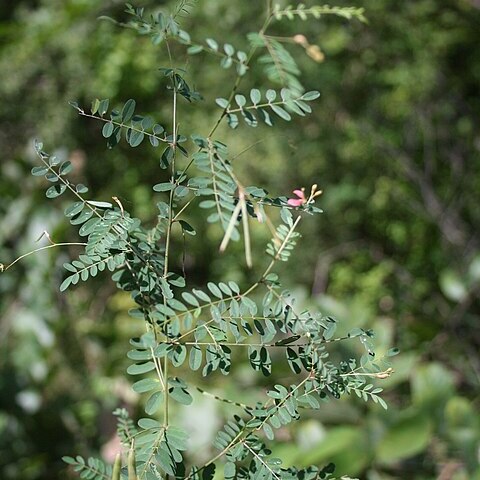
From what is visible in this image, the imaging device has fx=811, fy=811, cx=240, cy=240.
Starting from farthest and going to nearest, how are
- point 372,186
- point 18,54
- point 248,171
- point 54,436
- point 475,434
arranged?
point 372,186 → point 248,171 → point 18,54 → point 54,436 → point 475,434

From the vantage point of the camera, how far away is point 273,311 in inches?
34.5

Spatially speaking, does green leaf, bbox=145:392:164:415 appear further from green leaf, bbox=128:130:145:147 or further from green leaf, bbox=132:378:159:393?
green leaf, bbox=128:130:145:147

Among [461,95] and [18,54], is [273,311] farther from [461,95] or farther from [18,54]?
[461,95]

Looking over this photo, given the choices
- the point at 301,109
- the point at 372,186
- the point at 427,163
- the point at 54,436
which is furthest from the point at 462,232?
the point at 301,109

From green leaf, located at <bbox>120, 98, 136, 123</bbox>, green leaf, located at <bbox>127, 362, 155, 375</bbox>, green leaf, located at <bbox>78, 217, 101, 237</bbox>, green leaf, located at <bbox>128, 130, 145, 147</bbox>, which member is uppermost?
green leaf, located at <bbox>120, 98, 136, 123</bbox>

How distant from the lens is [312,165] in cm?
424

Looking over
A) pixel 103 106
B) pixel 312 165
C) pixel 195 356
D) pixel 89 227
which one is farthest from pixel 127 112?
pixel 312 165

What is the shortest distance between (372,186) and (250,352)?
363cm

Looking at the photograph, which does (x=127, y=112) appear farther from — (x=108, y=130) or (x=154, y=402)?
(x=154, y=402)

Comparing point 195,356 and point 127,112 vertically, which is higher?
point 127,112

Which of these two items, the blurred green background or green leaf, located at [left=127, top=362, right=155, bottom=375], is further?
the blurred green background

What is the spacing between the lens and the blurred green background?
290cm

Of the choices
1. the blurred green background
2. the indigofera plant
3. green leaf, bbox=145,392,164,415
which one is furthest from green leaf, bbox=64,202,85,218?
the blurred green background

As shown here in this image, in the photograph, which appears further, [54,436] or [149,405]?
[54,436]
